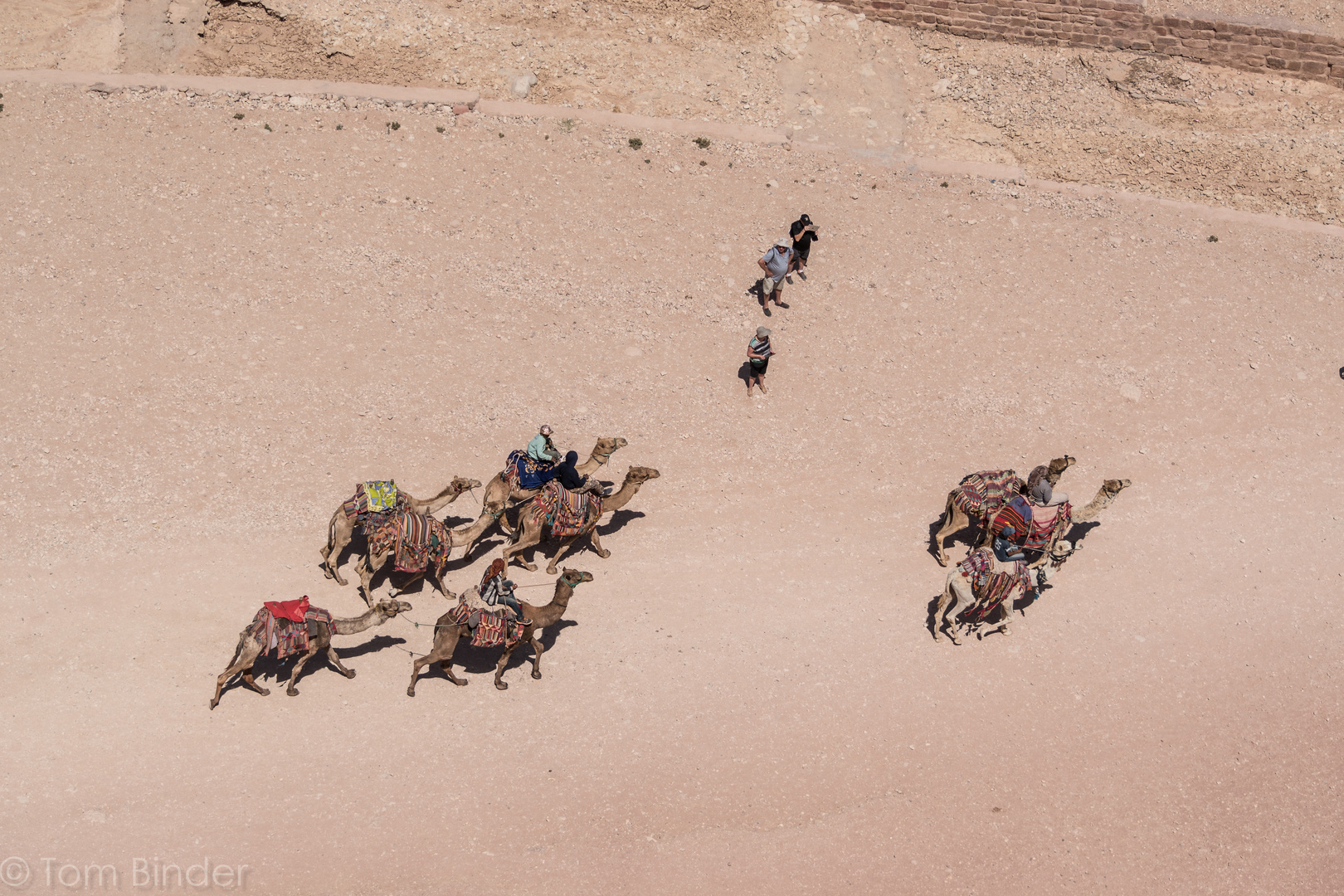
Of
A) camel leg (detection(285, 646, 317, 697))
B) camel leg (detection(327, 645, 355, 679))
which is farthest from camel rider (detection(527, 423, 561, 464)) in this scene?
camel leg (detection(285, 646, 317, 697))

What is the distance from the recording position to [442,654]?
11.5 m

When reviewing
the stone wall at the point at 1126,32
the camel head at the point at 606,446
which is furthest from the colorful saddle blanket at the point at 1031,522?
the stone wall at the point at 1126,32

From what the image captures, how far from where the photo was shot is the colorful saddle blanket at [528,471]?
515 inches

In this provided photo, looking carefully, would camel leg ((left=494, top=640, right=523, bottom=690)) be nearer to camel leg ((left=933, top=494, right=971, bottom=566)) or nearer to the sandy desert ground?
the sandy desert ground

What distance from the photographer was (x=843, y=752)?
11906 mm

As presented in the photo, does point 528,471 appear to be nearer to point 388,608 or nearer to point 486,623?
point 486,623

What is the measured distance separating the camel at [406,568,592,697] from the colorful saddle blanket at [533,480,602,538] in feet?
3.46

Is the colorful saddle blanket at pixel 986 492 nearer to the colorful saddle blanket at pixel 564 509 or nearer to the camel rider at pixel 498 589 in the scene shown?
the colorful saddle blanket at pixel 564 509

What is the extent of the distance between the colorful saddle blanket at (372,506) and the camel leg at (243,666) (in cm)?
189

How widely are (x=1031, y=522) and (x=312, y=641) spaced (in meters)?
9.17

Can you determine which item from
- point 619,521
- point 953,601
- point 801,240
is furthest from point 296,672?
point 801,240

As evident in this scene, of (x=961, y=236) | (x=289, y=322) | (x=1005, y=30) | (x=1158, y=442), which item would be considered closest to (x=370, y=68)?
(x=289, y=322)

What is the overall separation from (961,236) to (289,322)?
1205cm

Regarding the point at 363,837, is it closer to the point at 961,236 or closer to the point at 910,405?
the point at 910,405
